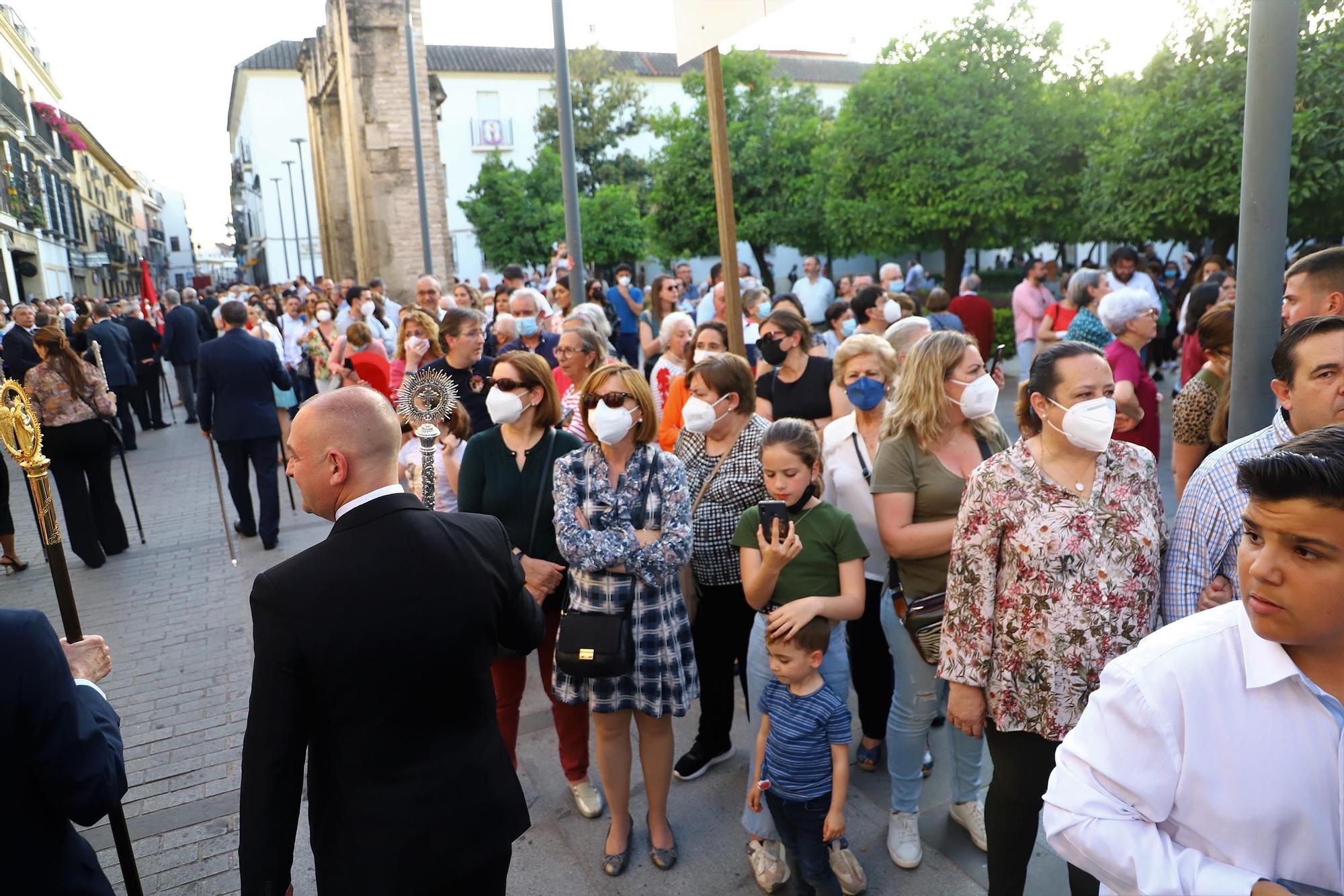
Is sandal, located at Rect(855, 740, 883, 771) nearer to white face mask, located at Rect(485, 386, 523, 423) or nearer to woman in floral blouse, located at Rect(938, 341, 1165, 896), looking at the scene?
woman in floral blouse, located at Rect(938, 341, 1165, 896)

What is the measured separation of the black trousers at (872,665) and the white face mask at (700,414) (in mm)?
963

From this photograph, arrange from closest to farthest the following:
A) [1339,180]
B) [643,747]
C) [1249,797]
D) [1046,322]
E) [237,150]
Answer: [1249,797], [643,747], [1046,322], [1339,180], [237,150]

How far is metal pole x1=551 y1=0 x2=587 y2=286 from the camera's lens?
9.25 meters

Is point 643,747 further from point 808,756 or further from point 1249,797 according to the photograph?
point 1249,797

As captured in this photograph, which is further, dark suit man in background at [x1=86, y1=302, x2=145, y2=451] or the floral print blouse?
dark suit man in background at [x1=86, y1=302, x2=145, y2=451]

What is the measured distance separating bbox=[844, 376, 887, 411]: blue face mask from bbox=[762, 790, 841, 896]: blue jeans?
68.6 inches

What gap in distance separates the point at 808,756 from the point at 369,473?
1.67 meters

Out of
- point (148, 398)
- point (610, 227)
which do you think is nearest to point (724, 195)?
point (148, 398)

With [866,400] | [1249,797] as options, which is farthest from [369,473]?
[866,400]

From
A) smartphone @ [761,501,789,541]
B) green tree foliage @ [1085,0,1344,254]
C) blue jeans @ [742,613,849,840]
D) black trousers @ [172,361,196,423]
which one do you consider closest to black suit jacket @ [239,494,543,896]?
smartphone @ [761,501,789,541]

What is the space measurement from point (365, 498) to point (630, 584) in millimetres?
1446

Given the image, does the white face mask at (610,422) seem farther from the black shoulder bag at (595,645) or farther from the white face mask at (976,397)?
the white face mask at (976,397)

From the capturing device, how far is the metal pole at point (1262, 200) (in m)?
2.86

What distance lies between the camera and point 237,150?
7294 centimetres
